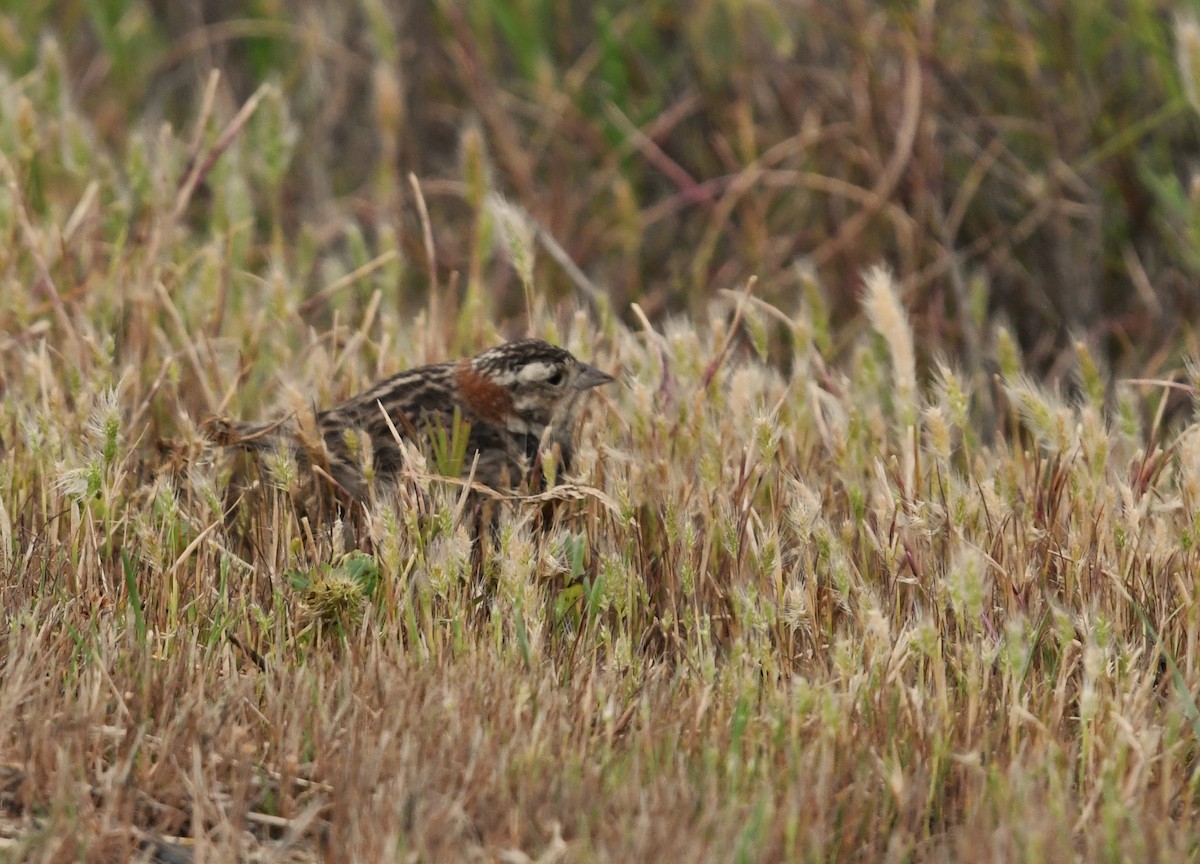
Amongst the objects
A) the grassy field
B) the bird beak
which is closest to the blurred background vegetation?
the grassy field

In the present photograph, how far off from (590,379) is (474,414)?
1.03ft

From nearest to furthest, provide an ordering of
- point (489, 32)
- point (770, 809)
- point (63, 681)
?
1. point (770, 809)
2. point (63, 681)
3. point (489, 32)

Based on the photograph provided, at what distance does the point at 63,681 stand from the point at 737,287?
15.3ft

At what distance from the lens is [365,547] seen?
3.98 m

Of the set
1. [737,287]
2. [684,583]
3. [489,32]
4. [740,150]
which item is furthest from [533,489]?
[489,32]

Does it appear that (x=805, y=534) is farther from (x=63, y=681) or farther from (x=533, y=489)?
(x=63, y=681)

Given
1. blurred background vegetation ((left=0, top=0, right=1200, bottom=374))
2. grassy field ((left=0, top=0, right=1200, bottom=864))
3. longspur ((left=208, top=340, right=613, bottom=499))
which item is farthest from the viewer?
blurred background vegetation ((left=0, top=0, right=1200, bottom=374))

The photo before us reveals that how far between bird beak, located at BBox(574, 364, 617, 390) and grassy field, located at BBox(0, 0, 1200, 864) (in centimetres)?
12

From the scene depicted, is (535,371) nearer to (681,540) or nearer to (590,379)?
(590,379)

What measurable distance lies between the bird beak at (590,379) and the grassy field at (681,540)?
0.12 metres

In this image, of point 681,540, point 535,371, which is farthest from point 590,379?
point 681,540

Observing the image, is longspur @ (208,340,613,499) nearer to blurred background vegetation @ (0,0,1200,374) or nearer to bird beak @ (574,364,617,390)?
bird beak @ (574,364,617,390)

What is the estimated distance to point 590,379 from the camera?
15.2 ft

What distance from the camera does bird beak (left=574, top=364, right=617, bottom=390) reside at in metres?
4.62
